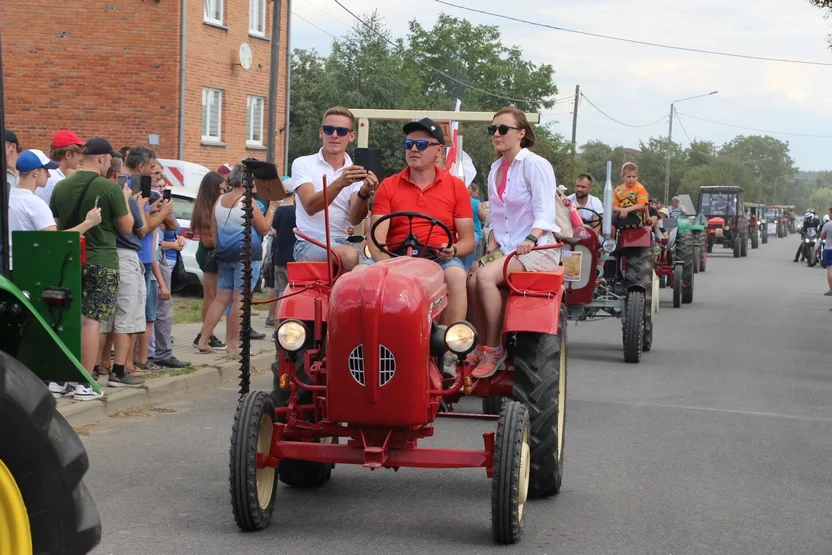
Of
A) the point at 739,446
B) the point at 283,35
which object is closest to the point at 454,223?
the point at 739,446

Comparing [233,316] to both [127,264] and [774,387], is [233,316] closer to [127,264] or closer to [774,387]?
[127,264]

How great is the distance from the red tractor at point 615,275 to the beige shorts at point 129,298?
4587 mm

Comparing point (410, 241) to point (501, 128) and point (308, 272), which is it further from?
point (501, 128)

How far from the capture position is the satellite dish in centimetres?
3284

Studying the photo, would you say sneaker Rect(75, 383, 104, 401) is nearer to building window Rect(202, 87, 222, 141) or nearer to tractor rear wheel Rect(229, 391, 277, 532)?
tractor rear wheel Rect(229, 391, 277, 532)

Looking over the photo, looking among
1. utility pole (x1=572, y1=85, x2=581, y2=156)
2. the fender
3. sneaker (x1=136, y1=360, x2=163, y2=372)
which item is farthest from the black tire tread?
utility pole (x1=572, y1=85, x2=581, y2=156)

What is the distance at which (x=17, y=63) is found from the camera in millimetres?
30859

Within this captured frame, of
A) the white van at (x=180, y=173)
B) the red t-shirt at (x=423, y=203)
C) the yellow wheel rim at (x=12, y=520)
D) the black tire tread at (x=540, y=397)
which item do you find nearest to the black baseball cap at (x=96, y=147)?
the red t-shirt at (x=423, y=203)

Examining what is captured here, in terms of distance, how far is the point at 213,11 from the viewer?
31.9 m

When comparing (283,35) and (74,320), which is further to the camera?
(283,35)

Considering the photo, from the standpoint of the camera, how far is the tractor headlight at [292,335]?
6.01 m

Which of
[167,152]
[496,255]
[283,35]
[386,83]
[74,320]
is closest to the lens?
[74,320]

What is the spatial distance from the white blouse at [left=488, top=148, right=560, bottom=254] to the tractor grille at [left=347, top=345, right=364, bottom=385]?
6.62 feet

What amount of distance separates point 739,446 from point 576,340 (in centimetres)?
725
